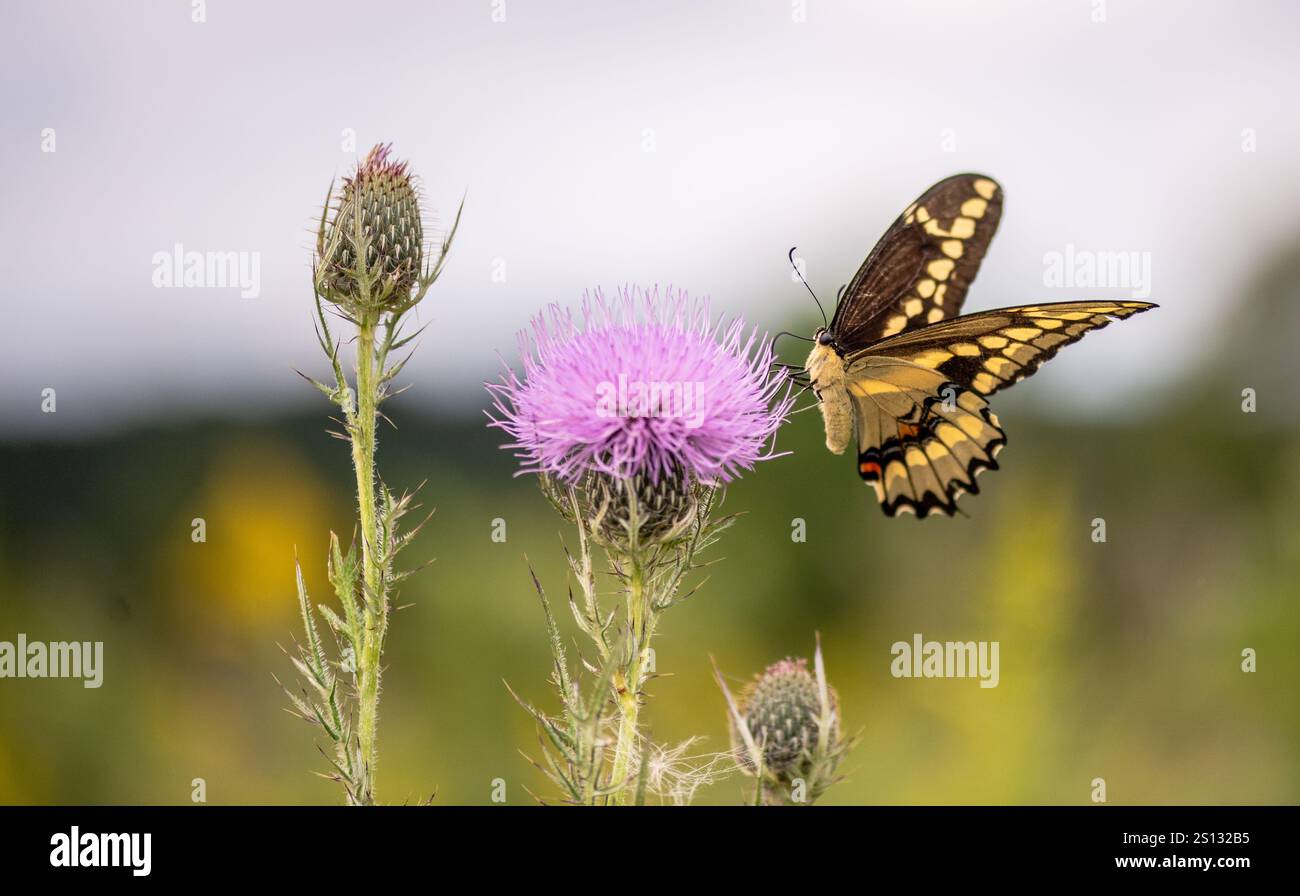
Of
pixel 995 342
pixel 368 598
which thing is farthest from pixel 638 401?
pixel 995 342

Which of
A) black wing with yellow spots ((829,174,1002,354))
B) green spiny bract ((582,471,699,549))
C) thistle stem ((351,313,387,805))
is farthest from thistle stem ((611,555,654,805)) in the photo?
black wing with yellow spots ((829,174,1002,354))

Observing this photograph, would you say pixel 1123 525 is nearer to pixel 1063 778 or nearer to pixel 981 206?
pixel 1063 778

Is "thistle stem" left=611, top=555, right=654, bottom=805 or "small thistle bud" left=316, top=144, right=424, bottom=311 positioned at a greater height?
"small thistle bud" left=316, top=144, right=424, bottom=311

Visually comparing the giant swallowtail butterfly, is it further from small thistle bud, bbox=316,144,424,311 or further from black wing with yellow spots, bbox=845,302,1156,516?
small thistle bud, bbox=316,144,424,311

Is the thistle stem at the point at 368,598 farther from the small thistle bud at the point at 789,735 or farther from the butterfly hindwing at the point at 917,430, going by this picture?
the butterfly hindwing at the point at 917,430

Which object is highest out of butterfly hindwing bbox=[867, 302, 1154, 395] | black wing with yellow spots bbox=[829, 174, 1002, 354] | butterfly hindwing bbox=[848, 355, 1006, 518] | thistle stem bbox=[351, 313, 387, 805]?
black wing with yellow spots bbox=[829, 174, 1002, 354]

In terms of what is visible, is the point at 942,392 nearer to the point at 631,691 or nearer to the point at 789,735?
the point at 789,735
